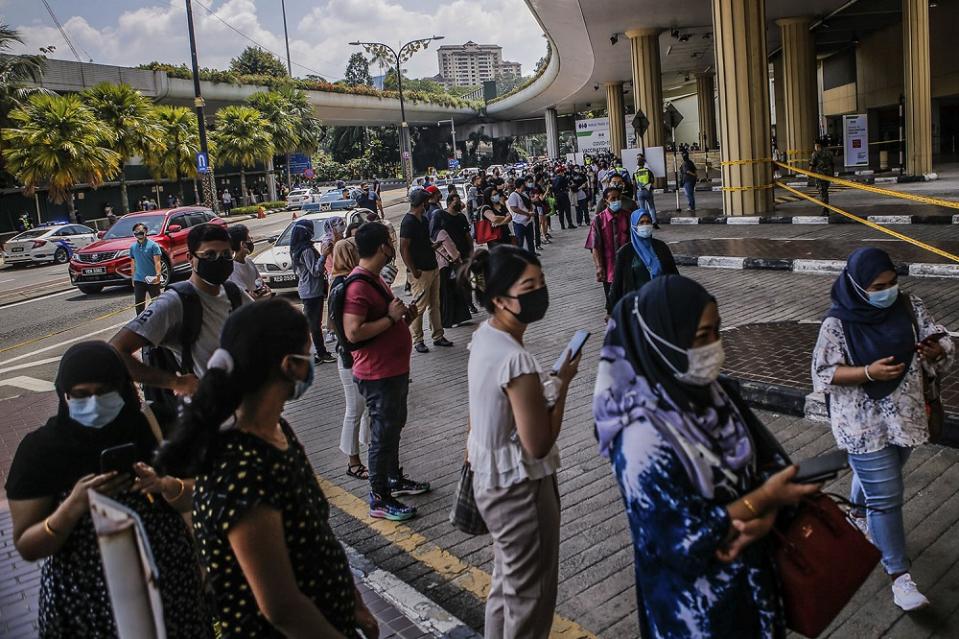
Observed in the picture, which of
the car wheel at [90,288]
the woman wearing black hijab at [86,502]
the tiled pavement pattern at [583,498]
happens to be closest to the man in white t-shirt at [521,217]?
the tiled pavement pattern at [583,498]

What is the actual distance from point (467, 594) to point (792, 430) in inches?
126

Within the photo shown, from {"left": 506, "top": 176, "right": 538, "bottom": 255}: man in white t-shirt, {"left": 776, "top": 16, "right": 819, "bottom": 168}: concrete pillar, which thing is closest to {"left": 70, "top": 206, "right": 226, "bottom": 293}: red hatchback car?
{"left": 506, "top": 176, "right": 538, "bottom": 255}: man in white t-shirt

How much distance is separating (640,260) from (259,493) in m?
6.66

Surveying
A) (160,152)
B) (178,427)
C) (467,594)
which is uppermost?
(160,152)

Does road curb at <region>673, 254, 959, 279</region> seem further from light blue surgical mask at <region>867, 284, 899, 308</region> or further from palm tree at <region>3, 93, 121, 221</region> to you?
palm tree at <region>3, 93, 121, 221</region>

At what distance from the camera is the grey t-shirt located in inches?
177

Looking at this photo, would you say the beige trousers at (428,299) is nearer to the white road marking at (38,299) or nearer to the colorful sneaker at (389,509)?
the colorful sneaker at (389,509)

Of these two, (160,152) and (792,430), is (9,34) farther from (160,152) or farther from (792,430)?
(792,430)

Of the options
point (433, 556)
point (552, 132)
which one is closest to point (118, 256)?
point (433, 556)

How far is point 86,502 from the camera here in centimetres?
260

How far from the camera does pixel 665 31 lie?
35.3 m

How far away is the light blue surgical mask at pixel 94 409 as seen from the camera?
2773 millimetres

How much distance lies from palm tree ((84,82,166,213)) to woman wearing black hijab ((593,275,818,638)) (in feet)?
133

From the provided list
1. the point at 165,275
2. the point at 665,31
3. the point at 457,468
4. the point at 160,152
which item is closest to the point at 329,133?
the point at 160,152
